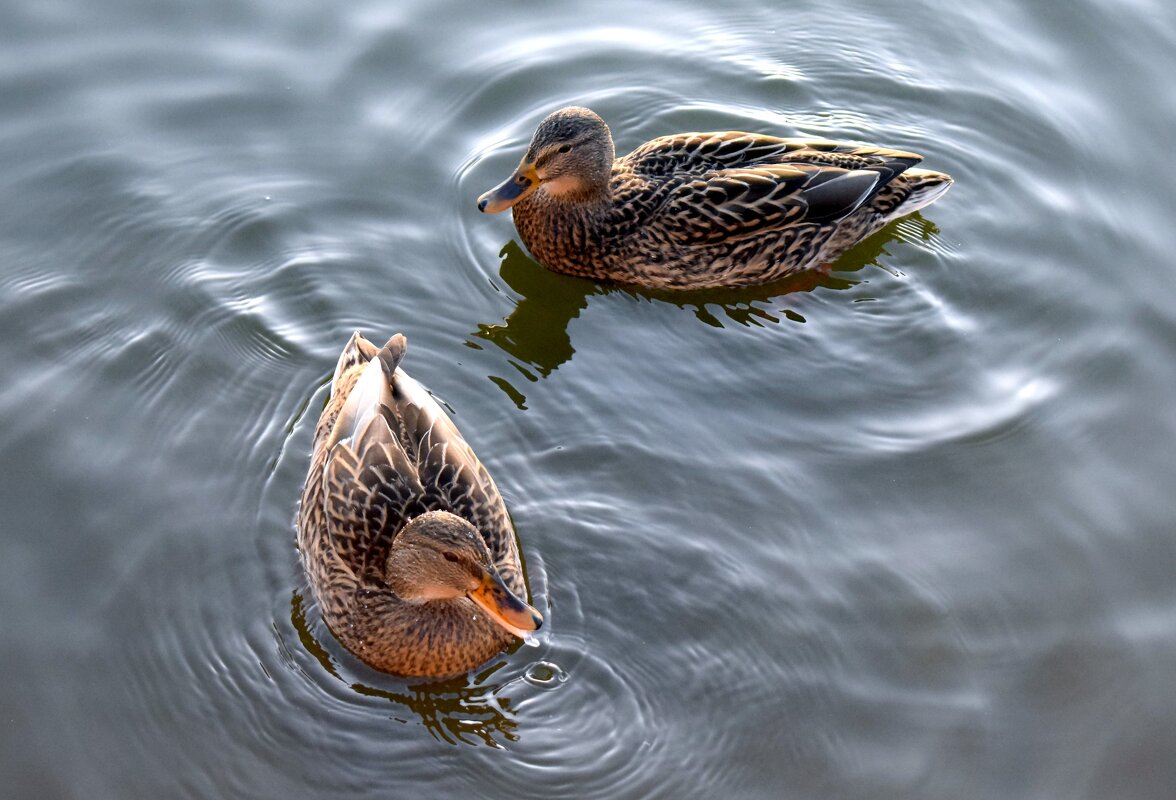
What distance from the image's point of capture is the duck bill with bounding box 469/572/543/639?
5570 mm

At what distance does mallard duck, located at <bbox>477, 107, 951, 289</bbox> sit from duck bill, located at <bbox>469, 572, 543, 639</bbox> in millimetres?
3010

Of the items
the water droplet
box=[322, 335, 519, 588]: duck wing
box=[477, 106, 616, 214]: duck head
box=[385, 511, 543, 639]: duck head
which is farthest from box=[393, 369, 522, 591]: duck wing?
box=[477, 106, 616, 214]: duck head

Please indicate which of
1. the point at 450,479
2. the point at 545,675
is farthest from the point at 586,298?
the point at 545,675

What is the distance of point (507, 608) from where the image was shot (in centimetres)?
559

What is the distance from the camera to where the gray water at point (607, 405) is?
19.0 ft

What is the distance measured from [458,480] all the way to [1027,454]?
10.1ft

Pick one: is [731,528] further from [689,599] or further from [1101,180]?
[1101,180]

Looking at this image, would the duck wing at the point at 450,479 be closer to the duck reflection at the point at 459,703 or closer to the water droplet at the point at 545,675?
the water droplet at the point at 545,675

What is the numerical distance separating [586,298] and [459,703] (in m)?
3.04

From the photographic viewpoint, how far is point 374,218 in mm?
8188

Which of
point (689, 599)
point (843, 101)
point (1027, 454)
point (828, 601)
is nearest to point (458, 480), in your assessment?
point (689, 599)

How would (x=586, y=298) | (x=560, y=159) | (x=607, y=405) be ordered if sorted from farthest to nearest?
(x=586, y=298), (x=560, y=159), (x=607, y=405)

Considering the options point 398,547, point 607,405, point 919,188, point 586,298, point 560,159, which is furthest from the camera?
point 919,188

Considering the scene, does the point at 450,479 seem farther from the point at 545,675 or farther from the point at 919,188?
the point at 919,188
